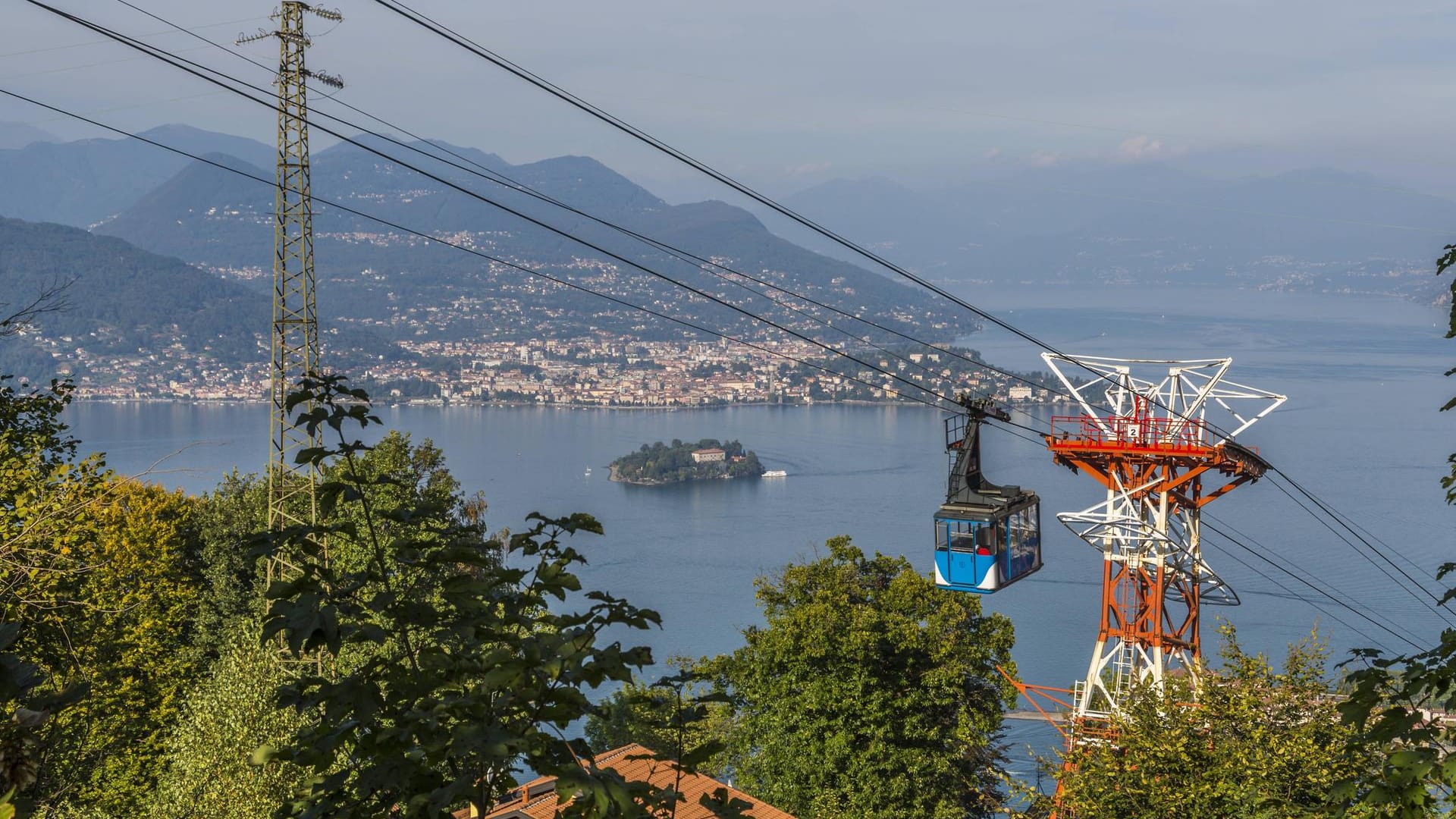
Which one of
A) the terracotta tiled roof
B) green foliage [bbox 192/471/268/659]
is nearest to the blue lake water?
green foliage [bbox 192/471/268/659]

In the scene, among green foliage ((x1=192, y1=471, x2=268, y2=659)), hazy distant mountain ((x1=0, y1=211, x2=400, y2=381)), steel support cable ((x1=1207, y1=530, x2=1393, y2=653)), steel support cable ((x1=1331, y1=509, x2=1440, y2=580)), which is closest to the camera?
green foliage ((x1=192, y1=471, x2=268, y2=659))

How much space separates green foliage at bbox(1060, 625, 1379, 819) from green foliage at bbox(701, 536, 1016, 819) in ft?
16.4

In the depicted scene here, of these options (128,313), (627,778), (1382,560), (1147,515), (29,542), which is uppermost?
(128,313)

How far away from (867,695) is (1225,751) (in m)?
6.44

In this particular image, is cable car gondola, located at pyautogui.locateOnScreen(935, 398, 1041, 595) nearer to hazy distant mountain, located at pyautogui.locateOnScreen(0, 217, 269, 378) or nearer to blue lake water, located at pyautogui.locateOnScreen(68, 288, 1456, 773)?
blue lake water, located at pyautogui.locateOnScreen(68, 288, 1456, 773)

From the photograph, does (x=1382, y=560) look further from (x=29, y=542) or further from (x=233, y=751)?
(x=29, y=542)

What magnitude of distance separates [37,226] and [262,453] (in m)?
98.9

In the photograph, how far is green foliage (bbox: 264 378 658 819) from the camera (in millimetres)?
2365

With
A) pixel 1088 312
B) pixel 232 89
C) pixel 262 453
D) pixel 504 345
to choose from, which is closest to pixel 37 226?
pixel 504 345

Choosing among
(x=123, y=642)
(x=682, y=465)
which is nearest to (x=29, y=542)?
(x=123, y=642)

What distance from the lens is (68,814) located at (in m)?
9.60

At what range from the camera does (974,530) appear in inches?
530

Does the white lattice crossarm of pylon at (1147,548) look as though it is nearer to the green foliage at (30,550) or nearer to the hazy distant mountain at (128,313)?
the green foliage at (30,550)

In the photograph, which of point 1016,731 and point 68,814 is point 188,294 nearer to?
point 1016,731
